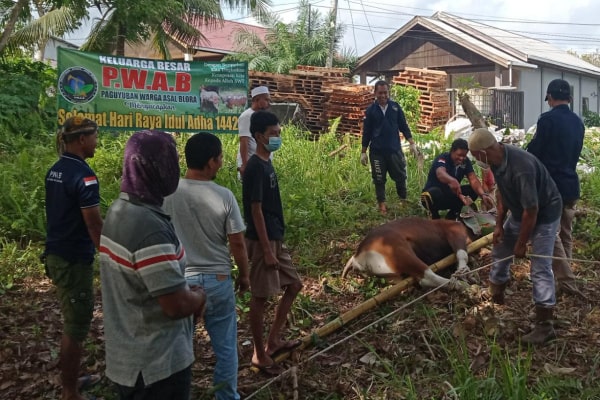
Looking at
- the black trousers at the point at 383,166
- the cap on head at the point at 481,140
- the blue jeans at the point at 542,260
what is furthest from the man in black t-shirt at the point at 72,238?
the black trousers at the point at 383,166

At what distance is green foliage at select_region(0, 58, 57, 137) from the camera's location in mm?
10528

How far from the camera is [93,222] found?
3.44 metres

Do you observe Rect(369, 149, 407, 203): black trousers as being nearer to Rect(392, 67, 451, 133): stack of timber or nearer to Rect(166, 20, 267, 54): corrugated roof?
Rect(392, 67, 451, 133): stack of timber

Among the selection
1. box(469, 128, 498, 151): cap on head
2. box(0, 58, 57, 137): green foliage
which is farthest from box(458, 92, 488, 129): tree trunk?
box(0, 58, 57, 137): green foliage

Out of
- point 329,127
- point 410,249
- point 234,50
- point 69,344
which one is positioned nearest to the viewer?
point 69,344

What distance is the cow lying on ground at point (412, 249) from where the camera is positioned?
209 inches

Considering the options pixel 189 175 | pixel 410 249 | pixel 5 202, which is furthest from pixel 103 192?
pixel 189 175

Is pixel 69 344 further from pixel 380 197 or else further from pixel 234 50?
pixel 234 50

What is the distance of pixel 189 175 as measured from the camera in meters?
3.16

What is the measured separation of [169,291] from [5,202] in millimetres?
5830

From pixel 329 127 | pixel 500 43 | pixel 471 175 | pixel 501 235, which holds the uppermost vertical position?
pixel 500 43

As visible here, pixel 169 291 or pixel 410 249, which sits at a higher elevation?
pixel 169 291

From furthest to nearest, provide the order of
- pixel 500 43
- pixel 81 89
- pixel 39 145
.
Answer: pixel 500 43 → pixel 39 145 → pixel 81 89

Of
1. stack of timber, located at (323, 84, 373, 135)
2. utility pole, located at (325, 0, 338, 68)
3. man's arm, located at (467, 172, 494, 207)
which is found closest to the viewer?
man's arm, located at (467, 172, 494, 207)
